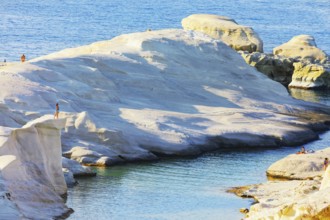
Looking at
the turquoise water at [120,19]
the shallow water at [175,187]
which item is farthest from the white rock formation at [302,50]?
the shallow water at [175,187]

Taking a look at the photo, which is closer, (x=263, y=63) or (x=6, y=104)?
(x=6, y=104)

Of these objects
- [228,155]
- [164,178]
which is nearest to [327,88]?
[228,155]

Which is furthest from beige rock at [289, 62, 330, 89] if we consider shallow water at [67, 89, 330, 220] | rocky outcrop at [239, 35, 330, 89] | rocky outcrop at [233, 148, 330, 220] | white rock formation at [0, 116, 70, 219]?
white rock formation at [0, 116, 70, 219]

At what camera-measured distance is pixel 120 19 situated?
13425 cm

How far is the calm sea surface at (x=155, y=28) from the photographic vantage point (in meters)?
46.7

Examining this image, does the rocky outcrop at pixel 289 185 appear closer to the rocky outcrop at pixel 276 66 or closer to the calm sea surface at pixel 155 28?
the calm sea surface at pixel 155 28

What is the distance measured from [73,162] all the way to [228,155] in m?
11.1

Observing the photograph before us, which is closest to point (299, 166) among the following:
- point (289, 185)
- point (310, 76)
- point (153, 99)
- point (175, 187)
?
point (289, 185)

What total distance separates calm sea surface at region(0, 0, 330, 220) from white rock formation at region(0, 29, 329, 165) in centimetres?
144

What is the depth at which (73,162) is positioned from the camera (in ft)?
170

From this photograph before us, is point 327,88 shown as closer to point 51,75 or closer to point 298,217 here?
point 51,75

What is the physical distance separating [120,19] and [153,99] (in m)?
69.7

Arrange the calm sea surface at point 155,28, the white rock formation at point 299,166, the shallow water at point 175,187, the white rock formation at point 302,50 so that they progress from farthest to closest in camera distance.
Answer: the white rock formation at point 302,50, the white rock formation at point 299,166, the calm sea surface at point 155,28, the shallow water at point 175,187

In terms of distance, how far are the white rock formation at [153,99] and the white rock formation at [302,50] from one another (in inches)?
814
